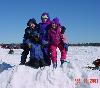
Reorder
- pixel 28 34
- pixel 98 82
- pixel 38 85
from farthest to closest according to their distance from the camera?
pixel 28 34, pixel 98 82, pixel 38 85

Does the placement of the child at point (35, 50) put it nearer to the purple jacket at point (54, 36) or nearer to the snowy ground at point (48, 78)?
the purple jacket at point (54, 36)

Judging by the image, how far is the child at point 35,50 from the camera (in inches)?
356

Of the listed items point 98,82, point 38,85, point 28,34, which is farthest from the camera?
point 28,34

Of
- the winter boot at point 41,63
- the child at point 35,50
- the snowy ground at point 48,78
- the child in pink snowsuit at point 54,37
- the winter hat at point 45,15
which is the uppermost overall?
the winter hat at point 45,15

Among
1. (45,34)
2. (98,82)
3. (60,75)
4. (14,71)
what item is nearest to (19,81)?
(14,71)

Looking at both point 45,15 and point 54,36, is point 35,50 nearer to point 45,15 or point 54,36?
point 54,36

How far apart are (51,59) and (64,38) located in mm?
747

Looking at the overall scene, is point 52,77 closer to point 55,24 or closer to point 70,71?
point 70,71

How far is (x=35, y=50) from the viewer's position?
909 centimetres

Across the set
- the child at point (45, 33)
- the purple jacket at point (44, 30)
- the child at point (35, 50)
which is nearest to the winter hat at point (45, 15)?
the child at point (45, 33)

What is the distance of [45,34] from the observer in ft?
31.5

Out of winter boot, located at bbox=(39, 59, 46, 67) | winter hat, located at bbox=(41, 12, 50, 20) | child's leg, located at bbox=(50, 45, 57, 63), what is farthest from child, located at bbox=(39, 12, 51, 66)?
winter boot, located at bbox=(39, 59, 46, 67)

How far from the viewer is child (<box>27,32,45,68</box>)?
905 cm

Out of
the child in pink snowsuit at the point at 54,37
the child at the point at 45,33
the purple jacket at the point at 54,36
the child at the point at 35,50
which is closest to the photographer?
the child at the point at 35,50
